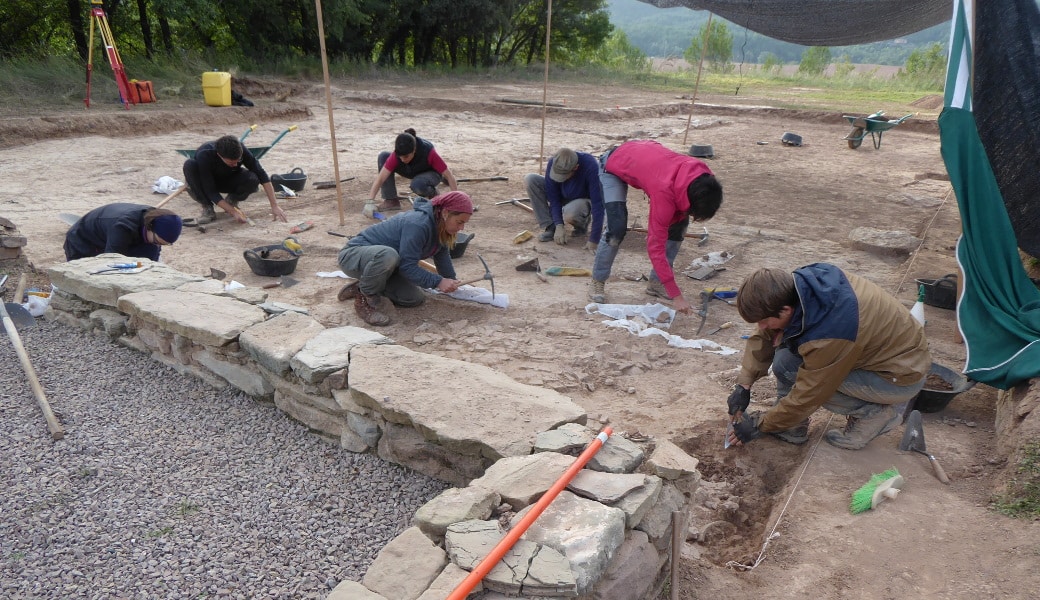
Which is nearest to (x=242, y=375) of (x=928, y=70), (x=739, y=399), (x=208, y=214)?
(x=739, y=399)

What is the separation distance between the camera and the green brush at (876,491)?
2617 mm

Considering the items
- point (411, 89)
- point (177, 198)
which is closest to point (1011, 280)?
point (177, 198)

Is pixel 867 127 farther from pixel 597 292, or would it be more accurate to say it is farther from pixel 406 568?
pixel 406 568

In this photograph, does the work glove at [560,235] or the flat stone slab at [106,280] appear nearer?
the flat stone slab at [106,280]

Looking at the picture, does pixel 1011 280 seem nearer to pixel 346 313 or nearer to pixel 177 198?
pixel 346 313

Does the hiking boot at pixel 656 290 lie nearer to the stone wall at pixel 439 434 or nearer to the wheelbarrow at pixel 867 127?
the stone wall at pixel 439 434

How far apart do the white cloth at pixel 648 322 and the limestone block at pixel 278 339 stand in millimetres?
2121

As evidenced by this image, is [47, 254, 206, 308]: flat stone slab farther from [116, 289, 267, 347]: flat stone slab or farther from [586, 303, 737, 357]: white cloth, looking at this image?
[586, 303, 737, 357]: white cloth

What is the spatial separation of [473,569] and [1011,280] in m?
3.93

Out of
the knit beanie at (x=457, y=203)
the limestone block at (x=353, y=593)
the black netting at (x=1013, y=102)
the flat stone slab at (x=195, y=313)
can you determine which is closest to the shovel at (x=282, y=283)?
the flat stone slab at (x=195, y=313)

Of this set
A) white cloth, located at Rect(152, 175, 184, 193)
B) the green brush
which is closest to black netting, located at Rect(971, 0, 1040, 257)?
the green brush

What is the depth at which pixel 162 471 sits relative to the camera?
280 centimetres

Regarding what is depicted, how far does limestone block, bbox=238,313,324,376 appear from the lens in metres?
3.13

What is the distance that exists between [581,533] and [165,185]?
24.2ft
